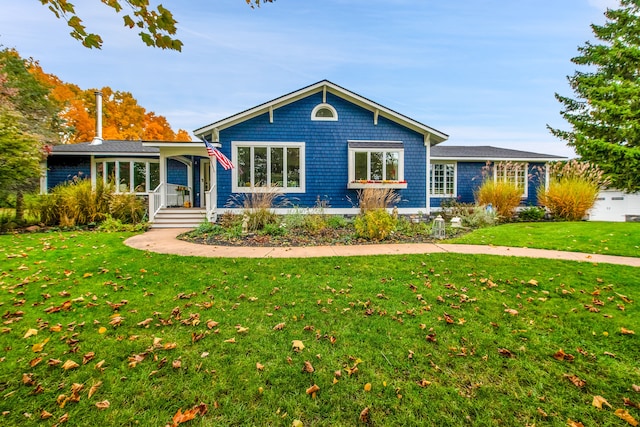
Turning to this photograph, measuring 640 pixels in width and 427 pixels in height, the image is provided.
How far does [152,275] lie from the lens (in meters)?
4.81

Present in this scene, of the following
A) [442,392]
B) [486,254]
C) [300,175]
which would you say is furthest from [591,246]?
[300,175]

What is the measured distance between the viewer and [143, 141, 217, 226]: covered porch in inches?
436

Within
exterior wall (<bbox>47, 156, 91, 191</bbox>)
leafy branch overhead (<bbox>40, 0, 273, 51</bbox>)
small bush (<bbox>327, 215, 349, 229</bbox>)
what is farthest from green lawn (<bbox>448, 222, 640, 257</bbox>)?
exterior wall (<bbox>47, 156, 91, 191</bbox>)

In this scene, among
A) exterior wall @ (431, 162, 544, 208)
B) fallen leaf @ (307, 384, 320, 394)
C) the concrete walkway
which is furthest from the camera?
exterior wall @ (431, 162, 544, 208)

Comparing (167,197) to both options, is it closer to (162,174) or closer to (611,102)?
(162,174)

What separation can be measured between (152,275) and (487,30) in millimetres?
15795

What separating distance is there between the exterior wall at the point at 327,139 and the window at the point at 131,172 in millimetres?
5873

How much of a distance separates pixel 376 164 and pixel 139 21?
9913mm

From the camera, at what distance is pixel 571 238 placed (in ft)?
24.6

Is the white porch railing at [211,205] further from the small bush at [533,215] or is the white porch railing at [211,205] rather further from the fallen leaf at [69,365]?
the small bush at [533,215]

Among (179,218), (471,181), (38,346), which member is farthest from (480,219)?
(38,346)

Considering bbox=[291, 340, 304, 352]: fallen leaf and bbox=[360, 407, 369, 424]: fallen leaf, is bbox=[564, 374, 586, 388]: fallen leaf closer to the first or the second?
bbox=[360, 407, 369, 424]: fallen leaf

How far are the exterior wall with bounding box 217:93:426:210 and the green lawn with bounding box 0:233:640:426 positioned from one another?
22.9ft

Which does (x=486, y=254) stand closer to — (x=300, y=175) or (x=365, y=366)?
(x=365, y=366)
